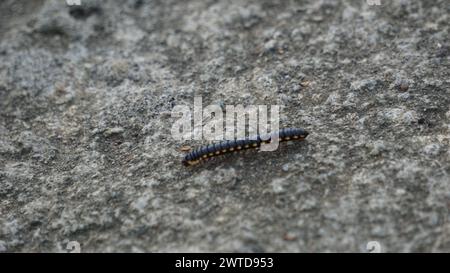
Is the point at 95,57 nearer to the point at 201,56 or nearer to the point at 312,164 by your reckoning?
the point at 201,56

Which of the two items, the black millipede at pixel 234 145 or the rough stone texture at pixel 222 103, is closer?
the rough stone texture at pixel 222 103

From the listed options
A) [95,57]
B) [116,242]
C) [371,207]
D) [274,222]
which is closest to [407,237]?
[371,207]

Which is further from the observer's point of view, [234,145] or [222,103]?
[222,103]

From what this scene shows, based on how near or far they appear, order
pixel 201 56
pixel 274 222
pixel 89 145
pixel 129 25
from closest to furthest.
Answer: pixel 274 222, pixel 89 145, pixel 201 56, pixel 129 25
